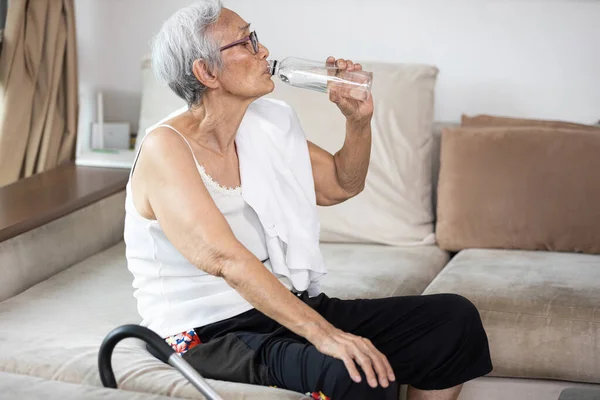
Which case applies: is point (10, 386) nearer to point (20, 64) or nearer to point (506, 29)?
point (20, 64)

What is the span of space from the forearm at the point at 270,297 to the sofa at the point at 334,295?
0.48ft

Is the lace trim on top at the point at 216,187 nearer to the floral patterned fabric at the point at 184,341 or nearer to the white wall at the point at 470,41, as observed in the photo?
the floral patterned fabric at the point at 184,341

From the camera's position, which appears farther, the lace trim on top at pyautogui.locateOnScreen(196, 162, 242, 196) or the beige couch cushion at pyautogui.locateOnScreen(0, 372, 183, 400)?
the lace trim on top at pyautogui.locateOnScreen(196, 162, 242, 196)

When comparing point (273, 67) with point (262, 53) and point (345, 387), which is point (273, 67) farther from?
point (345, 387)

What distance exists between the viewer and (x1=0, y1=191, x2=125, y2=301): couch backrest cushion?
7.84 ft

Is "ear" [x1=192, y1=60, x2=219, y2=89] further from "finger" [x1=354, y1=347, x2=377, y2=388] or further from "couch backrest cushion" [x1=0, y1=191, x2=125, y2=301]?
"couch backrest cushion" [x1=0, y1=191, x2=125, y2=301]

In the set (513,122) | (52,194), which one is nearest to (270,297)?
(52,194)

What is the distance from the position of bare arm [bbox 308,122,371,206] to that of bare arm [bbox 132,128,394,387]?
1.46ft

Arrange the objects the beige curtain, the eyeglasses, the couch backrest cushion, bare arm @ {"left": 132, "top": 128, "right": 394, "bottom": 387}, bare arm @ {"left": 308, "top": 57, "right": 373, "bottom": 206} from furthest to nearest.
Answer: the beige curtain < the couch backrest cushion < bare arm @ {"left": 308, "top": 57, "right": 373, "bottom": 206} < the eyeglasses < bare arm @ {"left": 132, "top": 128, "right": 394, "bottom": 387}

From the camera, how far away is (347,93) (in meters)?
1.97

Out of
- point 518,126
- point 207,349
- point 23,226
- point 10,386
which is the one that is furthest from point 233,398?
point 518,126

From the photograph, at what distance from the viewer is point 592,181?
9.02 ft

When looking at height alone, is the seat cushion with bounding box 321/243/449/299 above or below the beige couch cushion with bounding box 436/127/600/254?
below

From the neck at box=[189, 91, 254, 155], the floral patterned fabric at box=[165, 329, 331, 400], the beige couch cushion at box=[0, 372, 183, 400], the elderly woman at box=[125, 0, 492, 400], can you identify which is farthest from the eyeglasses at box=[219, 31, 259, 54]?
the beige couch cushion at box=[0, 372, 183, 400]
